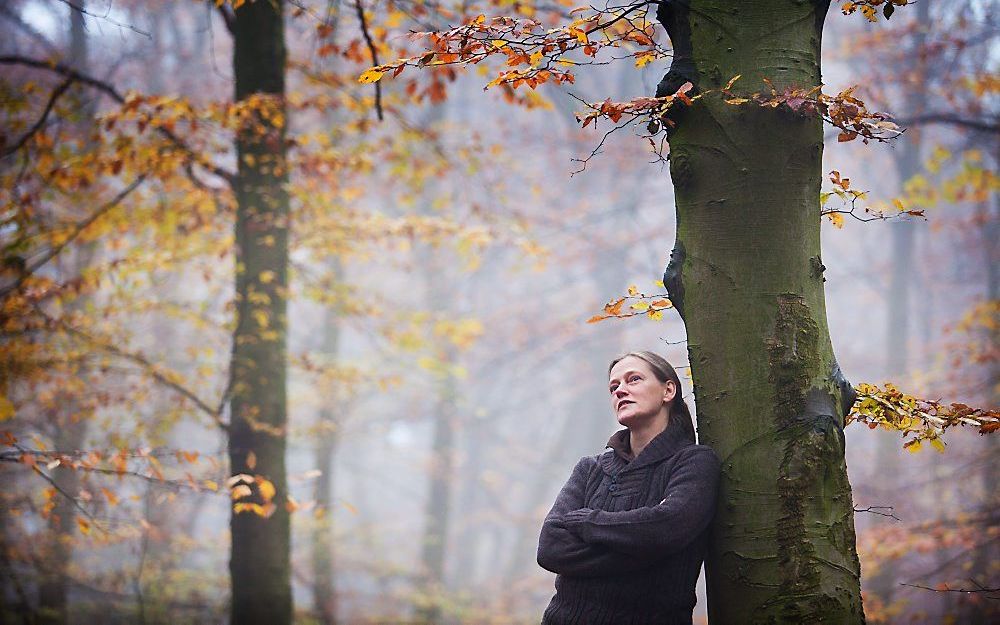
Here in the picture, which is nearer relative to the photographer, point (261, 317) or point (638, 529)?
point (638, 529)

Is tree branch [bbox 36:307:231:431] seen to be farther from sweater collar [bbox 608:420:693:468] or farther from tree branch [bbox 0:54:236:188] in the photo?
sweater collar [bbox 608:420:693:468]

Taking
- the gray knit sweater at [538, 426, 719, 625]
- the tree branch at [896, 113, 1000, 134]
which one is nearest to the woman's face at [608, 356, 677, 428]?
the gray knit sweater at [538, 426, 719, 625]

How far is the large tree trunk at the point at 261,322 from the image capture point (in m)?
5.46

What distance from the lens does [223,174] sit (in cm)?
580

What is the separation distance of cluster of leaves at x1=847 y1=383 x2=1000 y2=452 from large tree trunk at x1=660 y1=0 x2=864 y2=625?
170 millimetres

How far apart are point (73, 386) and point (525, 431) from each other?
19632 millimetres

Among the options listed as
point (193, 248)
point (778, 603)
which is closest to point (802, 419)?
point (778, 603)

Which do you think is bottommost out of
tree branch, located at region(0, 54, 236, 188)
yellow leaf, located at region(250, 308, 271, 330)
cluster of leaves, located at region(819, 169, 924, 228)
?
cluster of leaves, located at region(819, 169, 924, 228)

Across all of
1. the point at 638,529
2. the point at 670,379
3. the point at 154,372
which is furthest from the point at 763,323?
the point at 154,372

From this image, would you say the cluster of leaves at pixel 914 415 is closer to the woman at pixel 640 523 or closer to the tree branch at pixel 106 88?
the woman at pixel 640 523

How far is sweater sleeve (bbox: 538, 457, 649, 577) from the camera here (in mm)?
2641

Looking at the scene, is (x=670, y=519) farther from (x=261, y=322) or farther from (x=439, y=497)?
(x=439, y=497)

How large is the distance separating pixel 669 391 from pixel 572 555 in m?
0.77

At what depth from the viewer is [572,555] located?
2725 mm
